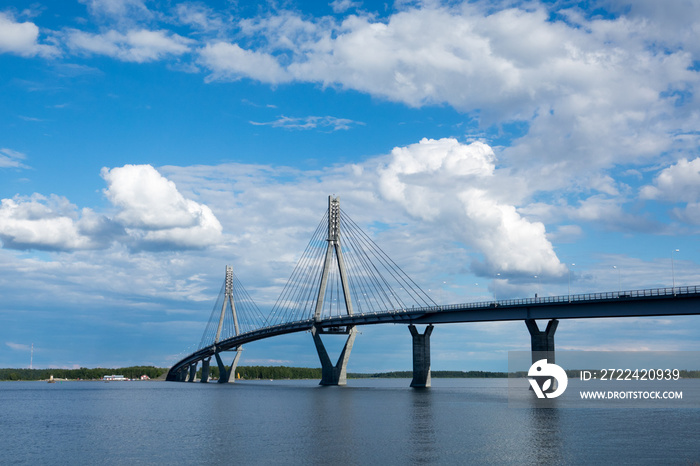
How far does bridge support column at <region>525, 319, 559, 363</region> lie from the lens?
96250 millimetres

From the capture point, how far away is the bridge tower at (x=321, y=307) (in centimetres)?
12525

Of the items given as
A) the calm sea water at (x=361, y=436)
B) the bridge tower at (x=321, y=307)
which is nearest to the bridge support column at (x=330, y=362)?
the bridge tower at (x=321, y=307)

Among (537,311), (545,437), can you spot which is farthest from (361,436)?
(537,311)

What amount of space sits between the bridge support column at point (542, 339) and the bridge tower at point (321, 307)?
38.1 meters

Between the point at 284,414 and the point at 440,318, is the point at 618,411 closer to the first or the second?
the point at 284,414

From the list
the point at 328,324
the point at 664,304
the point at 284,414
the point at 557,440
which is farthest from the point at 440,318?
the point at 557,440

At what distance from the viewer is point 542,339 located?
318ft

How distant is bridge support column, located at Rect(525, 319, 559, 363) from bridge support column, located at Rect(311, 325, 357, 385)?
45203 mm

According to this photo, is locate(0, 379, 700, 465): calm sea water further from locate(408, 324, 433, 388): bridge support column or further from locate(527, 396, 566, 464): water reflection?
locate(408, 324, 433, 388): bridge support column

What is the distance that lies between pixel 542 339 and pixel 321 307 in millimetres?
51211

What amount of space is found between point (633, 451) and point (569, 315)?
167ft

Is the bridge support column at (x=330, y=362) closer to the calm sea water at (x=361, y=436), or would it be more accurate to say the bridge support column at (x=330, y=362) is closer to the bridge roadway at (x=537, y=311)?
the bridge roadway at (x=537, y=311)

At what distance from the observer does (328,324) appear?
13462cm

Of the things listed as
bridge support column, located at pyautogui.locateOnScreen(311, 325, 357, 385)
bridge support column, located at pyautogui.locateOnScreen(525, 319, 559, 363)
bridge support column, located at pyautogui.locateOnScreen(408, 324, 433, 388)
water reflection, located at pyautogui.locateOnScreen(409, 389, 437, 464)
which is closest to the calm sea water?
water reflection, located at pyautogui.locateOnScreen(409, 389, 437, 464)
